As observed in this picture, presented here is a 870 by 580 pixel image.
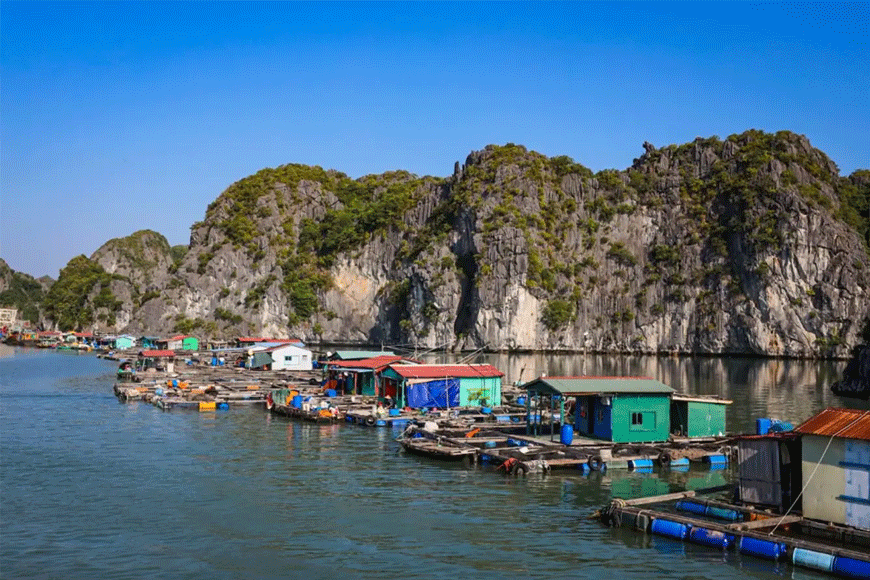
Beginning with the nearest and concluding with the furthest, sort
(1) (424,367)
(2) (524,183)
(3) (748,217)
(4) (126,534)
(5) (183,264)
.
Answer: (4) (126,534), (1) (424,367), (3) (748,217), (2) (524,183), (5) (183,264)

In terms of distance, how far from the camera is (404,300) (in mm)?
168250

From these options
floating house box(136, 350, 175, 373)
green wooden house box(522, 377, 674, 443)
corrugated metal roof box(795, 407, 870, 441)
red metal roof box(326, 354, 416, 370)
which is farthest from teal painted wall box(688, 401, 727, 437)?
floating house box(136, 350, 175, 373)

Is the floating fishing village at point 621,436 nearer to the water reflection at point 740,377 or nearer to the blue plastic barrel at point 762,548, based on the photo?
the blue plastic barrel at point 762,548

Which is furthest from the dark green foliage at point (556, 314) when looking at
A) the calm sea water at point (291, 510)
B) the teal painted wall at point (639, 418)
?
the teal painted wall at point (639, 418)

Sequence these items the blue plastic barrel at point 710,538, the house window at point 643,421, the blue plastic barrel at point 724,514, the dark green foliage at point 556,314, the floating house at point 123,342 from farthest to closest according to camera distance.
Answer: the dark green foliage at point 556,314, the floating house at point 123,342, the house window at point 643,421, the blue plastic barrel at point 724,514, the blue plastic barrel at point 710,538

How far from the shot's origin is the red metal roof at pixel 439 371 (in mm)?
55669

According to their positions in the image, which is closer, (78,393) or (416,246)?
(78,393)

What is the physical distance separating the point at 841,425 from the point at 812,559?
14.1 ft

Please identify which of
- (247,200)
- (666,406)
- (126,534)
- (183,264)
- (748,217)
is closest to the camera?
(126,534)

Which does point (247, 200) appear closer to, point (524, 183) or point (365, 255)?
point (365, 255)

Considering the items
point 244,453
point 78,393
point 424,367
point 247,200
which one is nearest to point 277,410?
point 424,367

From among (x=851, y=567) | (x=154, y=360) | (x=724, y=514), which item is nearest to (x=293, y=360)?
(x=154, y=360)

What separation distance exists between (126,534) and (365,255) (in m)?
154

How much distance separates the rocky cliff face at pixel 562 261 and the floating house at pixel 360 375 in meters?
84.2
